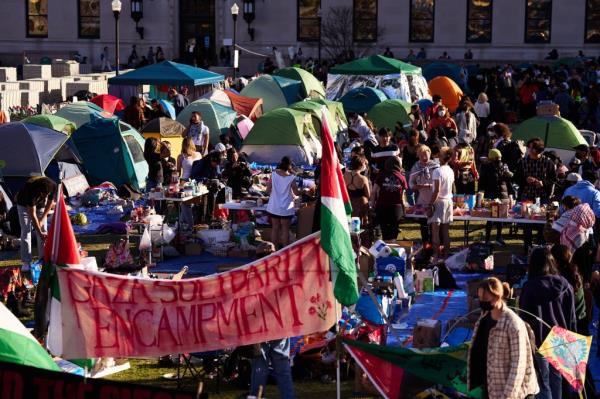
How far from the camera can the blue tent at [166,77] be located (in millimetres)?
29750

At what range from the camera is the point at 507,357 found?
28.1 ft

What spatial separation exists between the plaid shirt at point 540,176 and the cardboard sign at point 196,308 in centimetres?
852

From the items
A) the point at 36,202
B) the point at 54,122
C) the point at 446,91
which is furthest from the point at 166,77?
the point at 36,202

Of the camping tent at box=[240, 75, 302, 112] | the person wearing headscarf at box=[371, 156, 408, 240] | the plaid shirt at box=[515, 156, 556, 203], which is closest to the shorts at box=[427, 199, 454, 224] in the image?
the person wearing headscarf at box=[371, 156, 408, 240]

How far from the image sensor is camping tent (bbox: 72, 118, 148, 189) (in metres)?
22.9

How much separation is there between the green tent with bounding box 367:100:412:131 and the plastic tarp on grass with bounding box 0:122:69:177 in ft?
33.8

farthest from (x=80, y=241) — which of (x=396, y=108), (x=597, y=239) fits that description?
(x=396, y=108)

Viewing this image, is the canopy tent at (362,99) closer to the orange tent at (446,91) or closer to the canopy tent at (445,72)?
the orange tent at (446,91)

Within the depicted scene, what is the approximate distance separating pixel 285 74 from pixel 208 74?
4.39 metres

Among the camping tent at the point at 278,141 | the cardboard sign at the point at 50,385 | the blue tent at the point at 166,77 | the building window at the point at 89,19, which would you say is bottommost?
the camping tent at the point at 278,141

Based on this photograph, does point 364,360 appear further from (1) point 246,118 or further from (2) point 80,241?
(1) point 246,118

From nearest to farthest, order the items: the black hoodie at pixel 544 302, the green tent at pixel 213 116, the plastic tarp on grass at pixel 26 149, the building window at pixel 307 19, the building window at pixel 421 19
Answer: the black hoodie at pixel 544 302 → the plastic tarp on grass at pixel 26 149 → the green tent at pixel 213 116 → the building window at pixel 421 19 → the building window at pixel 307 19

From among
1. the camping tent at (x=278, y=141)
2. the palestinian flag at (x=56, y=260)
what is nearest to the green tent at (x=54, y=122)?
the camping tent at (x=278, y=141)

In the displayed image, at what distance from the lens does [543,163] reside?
17.4 metres
